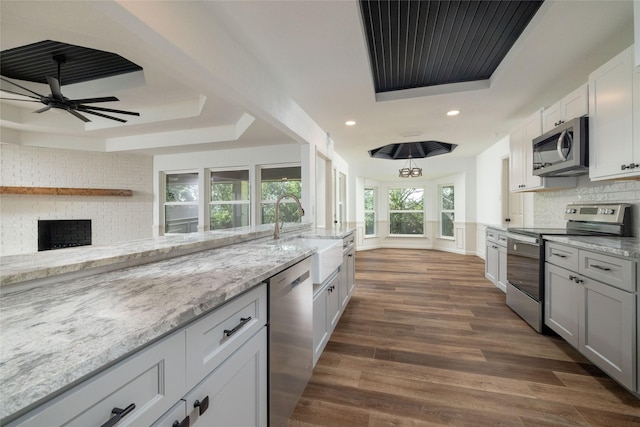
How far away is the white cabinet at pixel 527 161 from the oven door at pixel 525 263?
28.7 inches

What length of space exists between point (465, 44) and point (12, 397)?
3072 mm

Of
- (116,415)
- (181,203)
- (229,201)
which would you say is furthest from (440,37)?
(181,203)

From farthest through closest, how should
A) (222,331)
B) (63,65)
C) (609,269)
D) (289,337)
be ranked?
1. (63,65)
2. (609,269)
3. (289,337)
4. (222,331)

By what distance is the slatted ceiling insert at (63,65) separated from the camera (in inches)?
102

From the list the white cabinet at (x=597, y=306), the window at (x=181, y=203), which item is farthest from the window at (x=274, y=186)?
the white cabinet at (x=597, y=306)

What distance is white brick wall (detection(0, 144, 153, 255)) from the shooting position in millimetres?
4562

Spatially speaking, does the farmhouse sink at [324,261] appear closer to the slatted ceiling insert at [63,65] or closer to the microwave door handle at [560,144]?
the microwave door handle at [560,144]

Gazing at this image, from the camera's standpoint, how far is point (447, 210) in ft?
24.4

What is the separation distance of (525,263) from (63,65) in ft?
17.3

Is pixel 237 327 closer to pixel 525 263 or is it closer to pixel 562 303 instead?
pixel 562 303

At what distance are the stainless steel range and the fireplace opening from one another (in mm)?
7013

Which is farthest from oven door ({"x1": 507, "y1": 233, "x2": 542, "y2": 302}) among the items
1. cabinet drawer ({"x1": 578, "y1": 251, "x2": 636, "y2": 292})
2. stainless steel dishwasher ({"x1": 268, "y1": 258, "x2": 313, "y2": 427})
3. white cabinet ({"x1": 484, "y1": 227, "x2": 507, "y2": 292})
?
stainless steel dishwasher ({"x1": 268, "y1": 258, "x2": 313, "y2": 427})

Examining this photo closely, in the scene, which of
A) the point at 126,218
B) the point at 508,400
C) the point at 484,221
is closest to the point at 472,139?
the point at 484,221

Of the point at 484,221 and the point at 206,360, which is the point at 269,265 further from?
the point at 484,221
